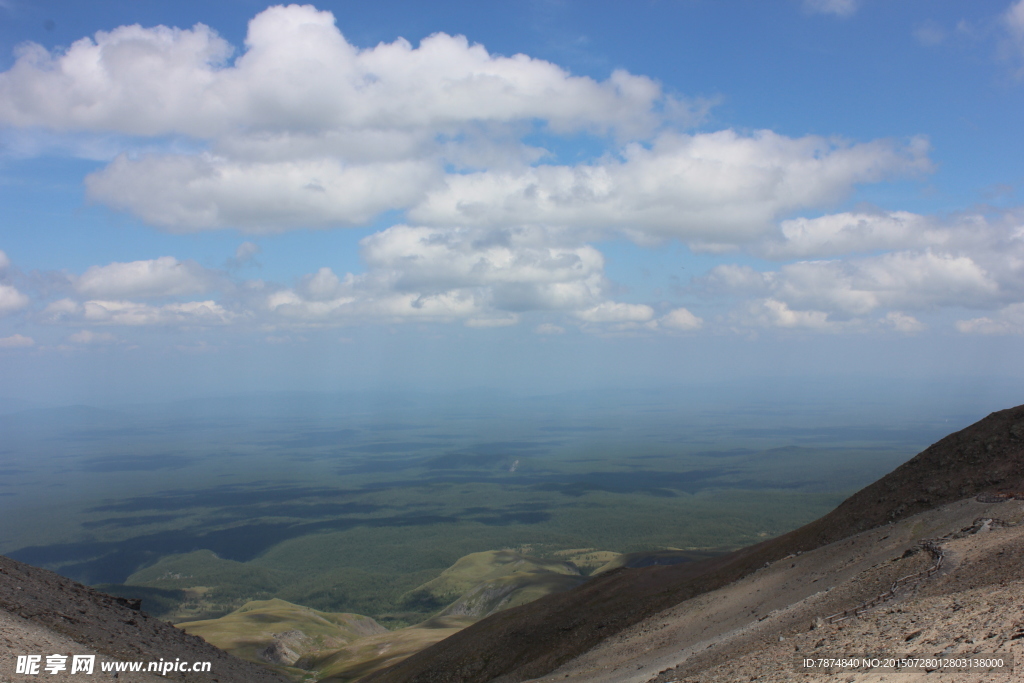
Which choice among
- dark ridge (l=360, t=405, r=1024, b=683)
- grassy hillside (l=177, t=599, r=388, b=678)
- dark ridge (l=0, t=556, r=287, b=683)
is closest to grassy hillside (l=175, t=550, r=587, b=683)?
grassy hillside (l=177, t=599, r=388, b=678)

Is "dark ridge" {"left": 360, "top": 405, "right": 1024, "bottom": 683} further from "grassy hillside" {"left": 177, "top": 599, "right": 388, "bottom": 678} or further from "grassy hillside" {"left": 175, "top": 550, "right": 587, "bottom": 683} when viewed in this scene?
"grassy hillside" {"left": 177, "top": 599, "right": 388, "bottom": 678}

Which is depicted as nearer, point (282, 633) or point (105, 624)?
point (105, 624)

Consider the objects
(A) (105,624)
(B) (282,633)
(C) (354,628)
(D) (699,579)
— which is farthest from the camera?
(C) (354,628)

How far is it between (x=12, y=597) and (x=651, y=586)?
33122 mm

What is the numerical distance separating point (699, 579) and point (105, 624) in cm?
3135

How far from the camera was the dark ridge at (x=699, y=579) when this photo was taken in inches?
1193

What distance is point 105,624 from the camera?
2645 cm

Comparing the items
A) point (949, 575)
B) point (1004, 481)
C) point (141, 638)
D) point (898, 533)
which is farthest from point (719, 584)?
point (141, 638)

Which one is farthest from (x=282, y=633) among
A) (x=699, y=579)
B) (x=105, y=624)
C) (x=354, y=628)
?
(x=699, y=579)

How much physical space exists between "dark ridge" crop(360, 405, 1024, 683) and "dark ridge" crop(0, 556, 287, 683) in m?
11.7

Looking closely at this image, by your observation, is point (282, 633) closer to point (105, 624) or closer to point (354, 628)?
point (354, 628)

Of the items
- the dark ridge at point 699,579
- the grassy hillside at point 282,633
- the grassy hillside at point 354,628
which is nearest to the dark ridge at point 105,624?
the dark ridge at point 699,579

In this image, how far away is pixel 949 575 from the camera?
17.6 m

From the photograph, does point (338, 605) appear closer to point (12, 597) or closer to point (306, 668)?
point (306, 668)
